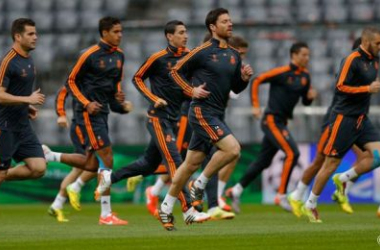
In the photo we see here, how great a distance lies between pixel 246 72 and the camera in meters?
12.5

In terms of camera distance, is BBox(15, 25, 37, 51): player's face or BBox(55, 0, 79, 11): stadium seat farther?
BBox(55, 0, 79, 11): stadium seat

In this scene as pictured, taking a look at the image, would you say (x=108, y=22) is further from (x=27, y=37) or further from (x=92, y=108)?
(x=27, y=37)

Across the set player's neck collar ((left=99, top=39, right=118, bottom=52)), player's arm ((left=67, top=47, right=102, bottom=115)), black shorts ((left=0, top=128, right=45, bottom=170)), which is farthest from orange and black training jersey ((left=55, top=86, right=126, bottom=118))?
black shorts ((left=0, top=128, right=45, bottom=170))

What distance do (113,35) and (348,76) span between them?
3.17 m

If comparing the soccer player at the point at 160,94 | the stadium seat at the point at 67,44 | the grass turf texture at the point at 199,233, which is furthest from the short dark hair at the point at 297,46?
the stadium seat at the point at 67,44

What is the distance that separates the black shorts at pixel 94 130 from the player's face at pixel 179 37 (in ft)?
4.95

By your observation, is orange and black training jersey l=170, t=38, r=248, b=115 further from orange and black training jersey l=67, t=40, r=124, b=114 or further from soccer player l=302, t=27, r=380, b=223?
orange and black training jersey l=67, t=40, r=124, b=114

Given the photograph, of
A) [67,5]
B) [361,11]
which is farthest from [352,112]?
[67,5]

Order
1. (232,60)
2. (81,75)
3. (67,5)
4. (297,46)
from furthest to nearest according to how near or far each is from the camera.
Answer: (67,5) → (297,46) → (81,75) → (232,60)

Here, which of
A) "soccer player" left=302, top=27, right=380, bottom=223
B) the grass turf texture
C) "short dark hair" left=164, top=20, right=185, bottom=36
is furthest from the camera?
"short dark hair" left=164, top=20, right=185, bottom=36

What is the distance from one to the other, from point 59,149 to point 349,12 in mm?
8306

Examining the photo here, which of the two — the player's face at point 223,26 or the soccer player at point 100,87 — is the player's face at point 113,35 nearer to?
the soccer player at point 100,87

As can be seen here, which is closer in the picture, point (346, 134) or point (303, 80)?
point (346, 134)

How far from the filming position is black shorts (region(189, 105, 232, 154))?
1234 centimetres
